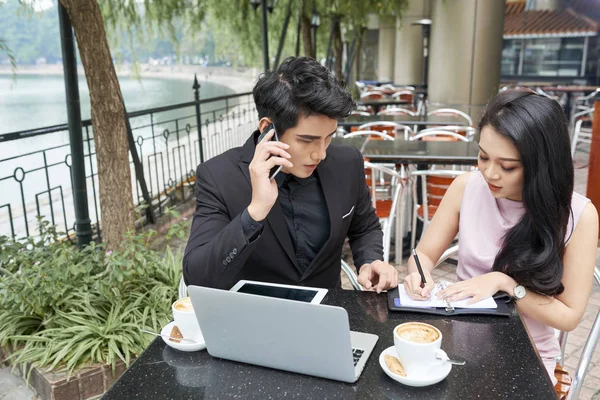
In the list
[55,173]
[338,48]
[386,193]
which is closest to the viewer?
[386,193]

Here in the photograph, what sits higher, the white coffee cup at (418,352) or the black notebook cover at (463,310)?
the white coffee cup at (418,352)

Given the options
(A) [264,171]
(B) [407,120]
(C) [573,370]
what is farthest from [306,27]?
(A) [264,171]

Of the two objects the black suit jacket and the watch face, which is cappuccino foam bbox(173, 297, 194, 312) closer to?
the black suit jacket

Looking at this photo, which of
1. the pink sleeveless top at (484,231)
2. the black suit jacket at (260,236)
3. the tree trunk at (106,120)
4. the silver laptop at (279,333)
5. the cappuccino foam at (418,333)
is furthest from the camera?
the tree trunk at (106,120)

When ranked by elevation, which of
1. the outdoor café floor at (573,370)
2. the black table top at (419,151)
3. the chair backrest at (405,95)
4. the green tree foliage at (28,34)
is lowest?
the outdoor café floor at (573,370)

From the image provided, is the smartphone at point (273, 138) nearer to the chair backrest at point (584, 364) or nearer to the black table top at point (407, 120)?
the chair backrest at point (584, 364)

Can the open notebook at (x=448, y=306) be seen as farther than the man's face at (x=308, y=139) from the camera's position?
No

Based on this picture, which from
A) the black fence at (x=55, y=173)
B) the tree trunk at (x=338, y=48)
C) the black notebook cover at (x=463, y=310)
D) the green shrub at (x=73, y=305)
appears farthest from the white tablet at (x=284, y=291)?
the tree trunk at (x=338, y=48)

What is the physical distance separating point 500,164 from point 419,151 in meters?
2.59

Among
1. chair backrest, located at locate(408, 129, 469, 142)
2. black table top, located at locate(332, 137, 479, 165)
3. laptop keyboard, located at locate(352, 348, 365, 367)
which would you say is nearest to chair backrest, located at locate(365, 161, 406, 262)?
black table top, located at locate(332, 137, 479, 165)

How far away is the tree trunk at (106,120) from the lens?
2812 millimetres

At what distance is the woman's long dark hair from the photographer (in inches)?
58.1

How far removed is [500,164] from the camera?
5.02 feet

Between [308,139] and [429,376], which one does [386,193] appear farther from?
[429,376]
